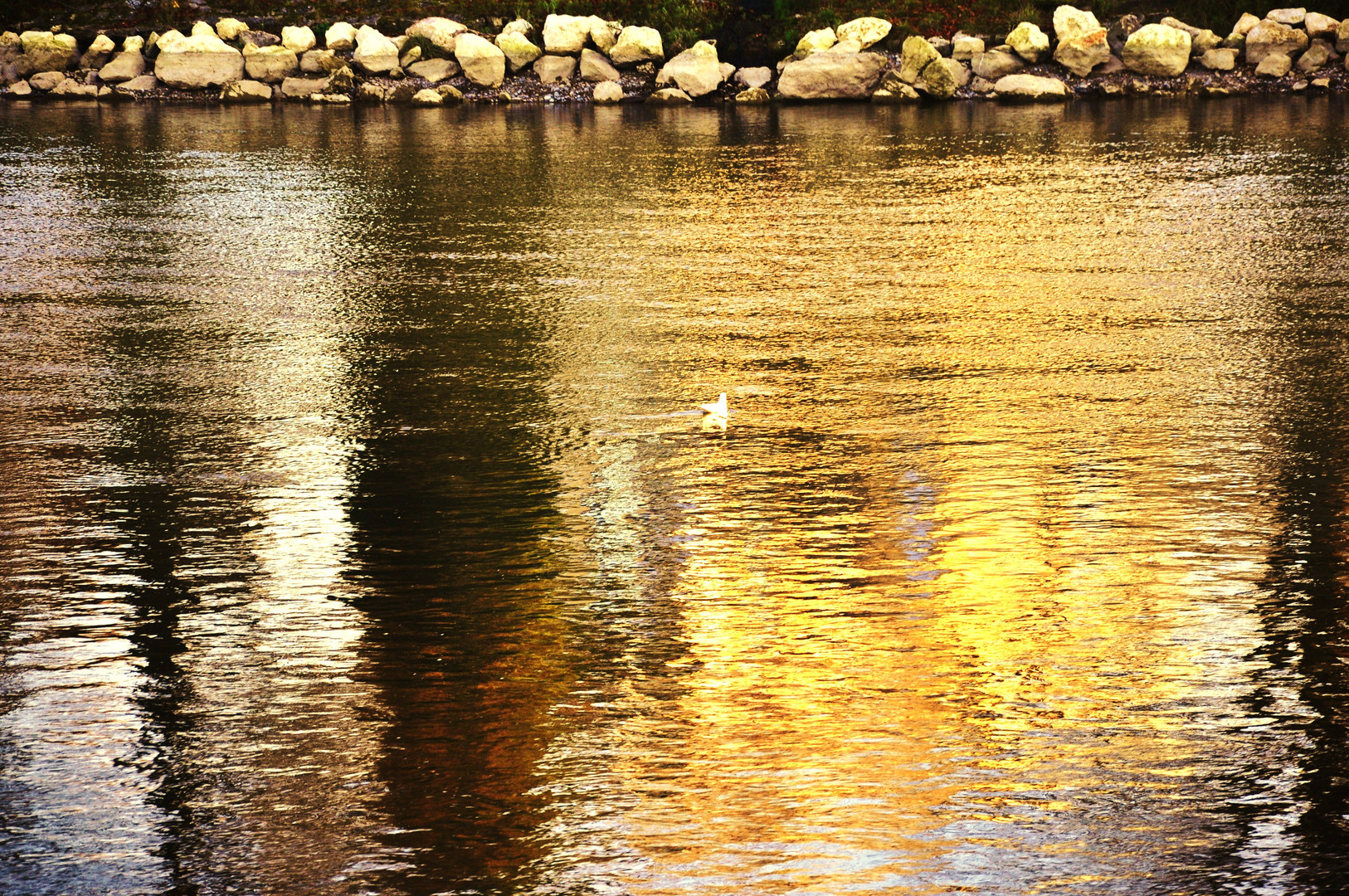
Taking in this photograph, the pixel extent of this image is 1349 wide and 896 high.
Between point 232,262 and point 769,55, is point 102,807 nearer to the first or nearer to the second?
point 232,262

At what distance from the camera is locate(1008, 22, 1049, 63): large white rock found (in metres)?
44.4

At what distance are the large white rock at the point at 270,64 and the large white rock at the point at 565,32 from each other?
791 centimetres

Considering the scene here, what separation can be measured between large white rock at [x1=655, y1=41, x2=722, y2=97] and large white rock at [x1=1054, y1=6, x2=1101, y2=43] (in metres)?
9.99

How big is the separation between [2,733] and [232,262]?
1264 centimetres

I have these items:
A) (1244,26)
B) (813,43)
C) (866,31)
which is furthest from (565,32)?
(1244,26)

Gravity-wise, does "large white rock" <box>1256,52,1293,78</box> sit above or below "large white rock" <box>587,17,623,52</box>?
below

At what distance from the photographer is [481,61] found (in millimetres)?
45438

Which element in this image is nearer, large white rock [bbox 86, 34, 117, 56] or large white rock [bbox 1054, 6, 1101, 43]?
large white rock [bbox 1054, 6, 1101, 43]

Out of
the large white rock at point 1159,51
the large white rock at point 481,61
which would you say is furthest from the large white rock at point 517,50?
the large white rock at point 1159,51

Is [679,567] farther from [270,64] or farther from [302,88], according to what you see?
[270,64]

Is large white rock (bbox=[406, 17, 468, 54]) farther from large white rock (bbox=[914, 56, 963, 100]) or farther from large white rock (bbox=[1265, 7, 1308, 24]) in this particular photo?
large white rock (bbox=[1265, 7, 1308, 24])

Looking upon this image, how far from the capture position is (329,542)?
9.05 meters

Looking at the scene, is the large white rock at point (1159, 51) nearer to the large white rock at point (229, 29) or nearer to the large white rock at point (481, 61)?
the large white rock at point (481, 61)

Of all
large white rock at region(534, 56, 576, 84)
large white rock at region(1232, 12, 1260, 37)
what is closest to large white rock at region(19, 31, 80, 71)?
large white rock at region(534, 56, 576, 84)
